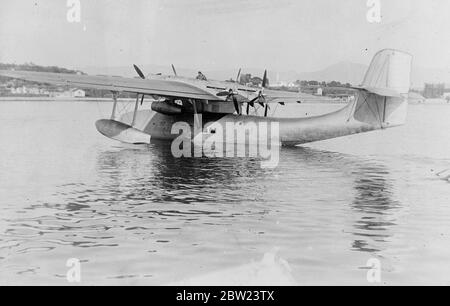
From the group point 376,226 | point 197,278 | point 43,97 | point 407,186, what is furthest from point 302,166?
point 43,97

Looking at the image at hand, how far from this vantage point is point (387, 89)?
2397 centimetres

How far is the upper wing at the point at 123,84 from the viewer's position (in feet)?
74.5

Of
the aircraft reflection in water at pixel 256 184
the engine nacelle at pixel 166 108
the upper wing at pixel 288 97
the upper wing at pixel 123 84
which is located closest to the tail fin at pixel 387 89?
the aircraft reflection in water at pixel 256 184

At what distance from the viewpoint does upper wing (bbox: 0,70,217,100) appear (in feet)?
74.5

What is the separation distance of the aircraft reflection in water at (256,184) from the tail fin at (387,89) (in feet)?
7.58

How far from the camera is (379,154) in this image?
26156 mm

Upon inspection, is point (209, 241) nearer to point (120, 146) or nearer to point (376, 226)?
point (376, 226)

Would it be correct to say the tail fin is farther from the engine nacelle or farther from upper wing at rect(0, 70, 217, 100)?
the engine nacelle

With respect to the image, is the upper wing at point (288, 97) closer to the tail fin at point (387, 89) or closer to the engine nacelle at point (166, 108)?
the engine nacelle at point (166, 108)

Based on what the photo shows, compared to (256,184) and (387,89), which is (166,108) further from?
(256,184)

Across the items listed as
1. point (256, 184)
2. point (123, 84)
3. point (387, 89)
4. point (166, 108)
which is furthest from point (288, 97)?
point (256, 184)

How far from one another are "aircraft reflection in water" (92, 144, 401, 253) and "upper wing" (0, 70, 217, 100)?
9.14ft

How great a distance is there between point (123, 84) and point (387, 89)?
38.0 feet
